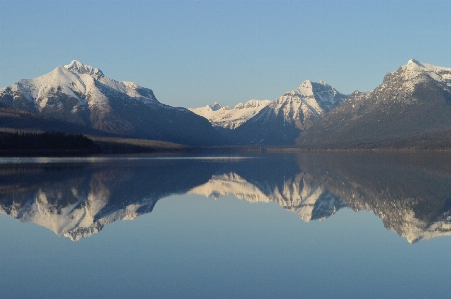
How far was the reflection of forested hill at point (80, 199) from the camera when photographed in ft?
95.8

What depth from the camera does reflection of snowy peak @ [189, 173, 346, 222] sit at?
3438 centimetres

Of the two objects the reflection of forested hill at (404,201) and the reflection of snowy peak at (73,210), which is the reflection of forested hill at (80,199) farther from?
the reflection of forested hill at (404,201)

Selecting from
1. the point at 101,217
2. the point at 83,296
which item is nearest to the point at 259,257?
the point at 83,296

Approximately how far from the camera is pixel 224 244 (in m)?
23.2

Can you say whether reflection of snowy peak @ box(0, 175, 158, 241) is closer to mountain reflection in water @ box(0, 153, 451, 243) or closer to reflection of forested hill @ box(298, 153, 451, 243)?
mountain reflection in water @ box(0, 153, 451, 243)

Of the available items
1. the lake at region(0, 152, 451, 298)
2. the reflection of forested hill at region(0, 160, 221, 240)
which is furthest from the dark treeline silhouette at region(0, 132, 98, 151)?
the lake at region(0, 152, 451, 298)

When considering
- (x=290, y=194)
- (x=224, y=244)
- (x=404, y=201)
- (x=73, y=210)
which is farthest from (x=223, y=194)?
(x=224, y=244)

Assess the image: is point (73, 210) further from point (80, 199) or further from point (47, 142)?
point (47, 142)

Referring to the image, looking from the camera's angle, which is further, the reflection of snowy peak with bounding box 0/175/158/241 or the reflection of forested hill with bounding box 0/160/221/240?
the reflection of forested hill with bounding box 0/160/221/240

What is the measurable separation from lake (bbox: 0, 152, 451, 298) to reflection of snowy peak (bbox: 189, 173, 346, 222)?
0.55 ft

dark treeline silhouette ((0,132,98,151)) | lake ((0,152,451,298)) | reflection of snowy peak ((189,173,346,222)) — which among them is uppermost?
dark treeline silhouette ((0,132,98,151))

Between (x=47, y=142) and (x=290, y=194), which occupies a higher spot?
(x=47, y=142)

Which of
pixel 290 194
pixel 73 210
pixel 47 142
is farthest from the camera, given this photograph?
pixel 47 142

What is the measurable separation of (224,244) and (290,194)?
828 inches
